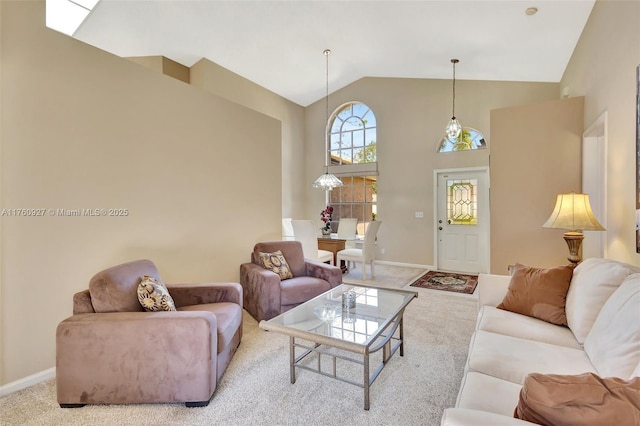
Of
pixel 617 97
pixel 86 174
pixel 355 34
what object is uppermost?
pixel 355 34

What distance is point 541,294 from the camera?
206 cm

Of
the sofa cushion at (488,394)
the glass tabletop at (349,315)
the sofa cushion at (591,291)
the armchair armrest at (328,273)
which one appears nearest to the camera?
the sofa cushion at (488,394)

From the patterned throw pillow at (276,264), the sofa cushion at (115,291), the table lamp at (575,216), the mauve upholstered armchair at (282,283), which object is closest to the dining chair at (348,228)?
the mauve upholstered armchair at (282,283)

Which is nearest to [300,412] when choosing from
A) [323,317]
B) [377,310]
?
[323,317]

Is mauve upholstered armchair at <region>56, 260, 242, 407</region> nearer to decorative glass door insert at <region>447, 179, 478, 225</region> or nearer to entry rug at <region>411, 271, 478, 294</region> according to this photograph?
entry rug at <region>411, 271, 478, 294</region>

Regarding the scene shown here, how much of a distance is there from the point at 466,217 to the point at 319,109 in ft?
13.2

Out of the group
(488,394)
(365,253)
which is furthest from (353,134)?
(488,394)

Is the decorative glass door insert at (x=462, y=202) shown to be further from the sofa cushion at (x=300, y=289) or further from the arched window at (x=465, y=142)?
the sofa cushion at (x=300, y=289)

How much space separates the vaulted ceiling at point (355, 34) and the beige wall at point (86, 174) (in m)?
1.58

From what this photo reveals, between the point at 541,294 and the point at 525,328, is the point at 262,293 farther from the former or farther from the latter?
the point at 541,294

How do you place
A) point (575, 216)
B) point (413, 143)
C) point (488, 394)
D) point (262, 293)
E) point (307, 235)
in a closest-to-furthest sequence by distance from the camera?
1. point (488, 394)
2. point (575, 216)
3. point (262, 293)
4. point (307, 235)
5. point (413, 143)

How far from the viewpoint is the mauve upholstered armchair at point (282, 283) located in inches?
118

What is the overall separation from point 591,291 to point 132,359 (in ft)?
8.78

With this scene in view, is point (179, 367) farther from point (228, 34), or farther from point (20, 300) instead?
point (228, 34)
